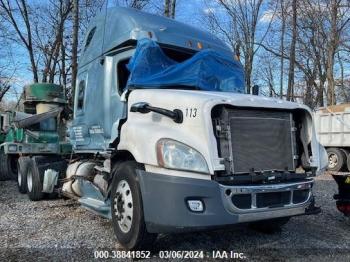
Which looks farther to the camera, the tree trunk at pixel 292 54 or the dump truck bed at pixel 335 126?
the tree trunk at pixel 292 54

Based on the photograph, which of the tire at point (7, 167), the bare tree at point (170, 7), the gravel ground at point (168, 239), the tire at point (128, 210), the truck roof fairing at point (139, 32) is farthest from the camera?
the bare tree at point (170, 7)

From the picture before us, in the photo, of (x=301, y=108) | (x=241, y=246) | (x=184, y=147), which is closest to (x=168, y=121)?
(x=184, y=147)

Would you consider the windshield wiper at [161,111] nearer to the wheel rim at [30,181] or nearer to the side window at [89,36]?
the side window at [89,36]

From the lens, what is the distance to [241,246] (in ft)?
18.9

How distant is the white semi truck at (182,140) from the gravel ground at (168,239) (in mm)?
394

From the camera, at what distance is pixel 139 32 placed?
6.14 metres

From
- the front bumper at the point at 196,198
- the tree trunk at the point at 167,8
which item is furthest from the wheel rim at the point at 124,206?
the tree trunk at the point at 167,8

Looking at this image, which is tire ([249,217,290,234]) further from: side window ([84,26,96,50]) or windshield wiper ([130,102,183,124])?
side window ([84,26,96,50])

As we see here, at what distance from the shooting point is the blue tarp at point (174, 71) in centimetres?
588

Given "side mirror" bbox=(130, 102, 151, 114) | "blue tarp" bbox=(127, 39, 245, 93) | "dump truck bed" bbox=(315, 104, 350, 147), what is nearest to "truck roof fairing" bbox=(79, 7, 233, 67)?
"blue tarp" bbox=(127, 39, 245, 93)

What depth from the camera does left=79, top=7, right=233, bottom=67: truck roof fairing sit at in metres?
6.30

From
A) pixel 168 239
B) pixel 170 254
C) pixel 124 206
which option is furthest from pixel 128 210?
pixel 168 239

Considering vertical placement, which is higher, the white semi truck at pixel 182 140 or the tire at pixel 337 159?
the white semi truck at pixel 182 140

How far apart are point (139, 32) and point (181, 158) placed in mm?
2319
